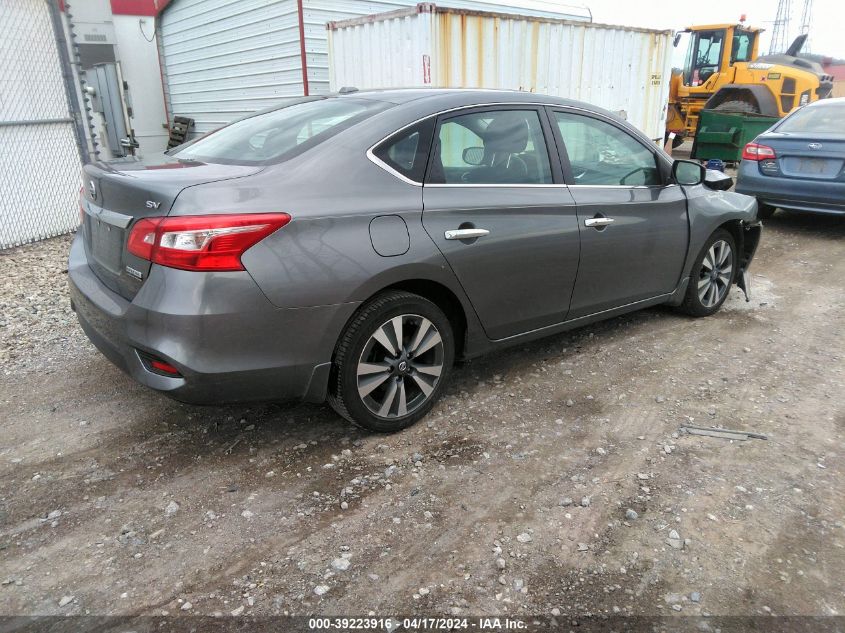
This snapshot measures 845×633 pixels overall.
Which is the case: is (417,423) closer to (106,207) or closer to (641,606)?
(641,606)

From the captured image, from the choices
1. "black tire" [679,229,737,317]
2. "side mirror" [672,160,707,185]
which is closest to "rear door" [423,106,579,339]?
"side mirror" [672,160,707,185]

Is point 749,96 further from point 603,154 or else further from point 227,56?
point 603,154

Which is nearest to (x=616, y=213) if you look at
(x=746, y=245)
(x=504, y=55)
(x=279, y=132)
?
(x=746, y=245)

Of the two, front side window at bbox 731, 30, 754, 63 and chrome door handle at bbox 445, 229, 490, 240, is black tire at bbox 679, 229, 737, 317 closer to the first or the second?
chrome door handle at bbox 445, 229, 490, 240

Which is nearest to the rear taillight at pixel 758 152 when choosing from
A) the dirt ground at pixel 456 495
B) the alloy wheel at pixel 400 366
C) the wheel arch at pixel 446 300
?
the dirt ground at pixel 456 495

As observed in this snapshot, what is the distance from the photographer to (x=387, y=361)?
3.14 meters

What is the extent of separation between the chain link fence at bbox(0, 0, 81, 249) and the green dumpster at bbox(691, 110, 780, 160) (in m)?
11.2

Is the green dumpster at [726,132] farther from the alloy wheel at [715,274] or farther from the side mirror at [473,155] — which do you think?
the side mirror at [473,155]

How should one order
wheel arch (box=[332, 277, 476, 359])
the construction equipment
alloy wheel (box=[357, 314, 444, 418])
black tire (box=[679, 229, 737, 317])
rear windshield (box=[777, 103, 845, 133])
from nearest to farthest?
1. wheel arch (box=[332, 277, 476, 359])
2. alloy wheel (box=[357, 314, 444, 418])
3. black tire (box=[679, 229, 737, 317])
4. rear windshield (box=[777, 103, 845, 133])
5. the construction equipment

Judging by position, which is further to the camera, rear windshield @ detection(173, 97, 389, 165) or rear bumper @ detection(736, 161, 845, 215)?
rear bumper @ detection(736, 161, 845, 215)

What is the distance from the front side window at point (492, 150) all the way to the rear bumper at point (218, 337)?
98 cm

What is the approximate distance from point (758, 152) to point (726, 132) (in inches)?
201

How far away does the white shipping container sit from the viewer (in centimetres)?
712

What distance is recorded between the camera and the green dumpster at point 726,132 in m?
12.2
